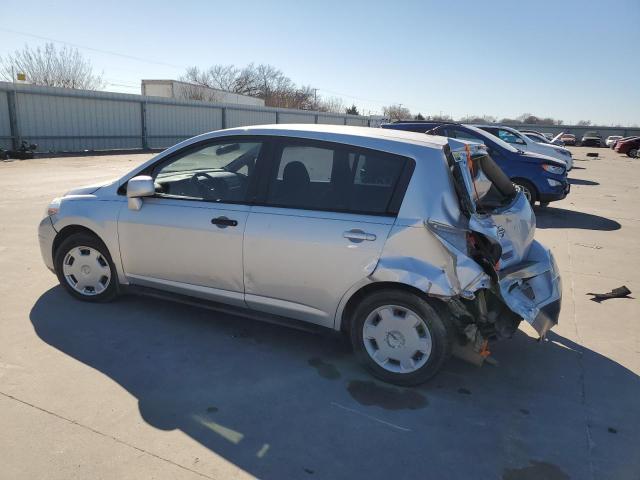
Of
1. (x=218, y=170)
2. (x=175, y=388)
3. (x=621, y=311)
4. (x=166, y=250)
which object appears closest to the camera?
(x=175, y=388)

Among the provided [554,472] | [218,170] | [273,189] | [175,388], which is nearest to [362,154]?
[273,189]

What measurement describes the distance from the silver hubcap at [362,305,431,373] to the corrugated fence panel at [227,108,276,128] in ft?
Result: 97.5

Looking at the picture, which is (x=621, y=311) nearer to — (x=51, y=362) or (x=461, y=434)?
(x=461, y=434)

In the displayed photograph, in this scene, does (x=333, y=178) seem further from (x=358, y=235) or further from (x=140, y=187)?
(x=140, y=187)

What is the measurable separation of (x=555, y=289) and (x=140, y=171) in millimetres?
3616

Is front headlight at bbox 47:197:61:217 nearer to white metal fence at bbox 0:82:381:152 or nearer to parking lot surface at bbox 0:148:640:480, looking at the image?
parking lot surface at bbox 0:148:640:480

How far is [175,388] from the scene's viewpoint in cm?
336

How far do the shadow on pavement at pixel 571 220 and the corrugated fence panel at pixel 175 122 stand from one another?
21.7m

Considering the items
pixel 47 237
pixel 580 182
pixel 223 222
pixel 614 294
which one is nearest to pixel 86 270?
pixel 47 237

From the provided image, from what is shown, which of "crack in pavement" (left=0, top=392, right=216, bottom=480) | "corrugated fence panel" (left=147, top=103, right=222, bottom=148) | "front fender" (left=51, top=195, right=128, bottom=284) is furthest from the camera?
"corrugated fence panel" (left=147, top=103, right=222, bottom=148)

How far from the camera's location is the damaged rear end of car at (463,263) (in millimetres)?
3289

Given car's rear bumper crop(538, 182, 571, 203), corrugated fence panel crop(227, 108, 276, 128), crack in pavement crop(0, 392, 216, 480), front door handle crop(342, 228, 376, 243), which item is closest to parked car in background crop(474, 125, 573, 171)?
car's rear bumper crop(538, 182, 571, 203)

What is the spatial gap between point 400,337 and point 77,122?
23.2 m

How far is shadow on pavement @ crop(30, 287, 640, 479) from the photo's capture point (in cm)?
278
